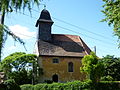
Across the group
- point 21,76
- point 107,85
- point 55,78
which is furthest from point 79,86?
point 55,78

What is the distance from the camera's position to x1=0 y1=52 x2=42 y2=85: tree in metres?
31.7

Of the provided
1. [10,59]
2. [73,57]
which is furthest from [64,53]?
[10,59]

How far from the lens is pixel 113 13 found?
17.6 m

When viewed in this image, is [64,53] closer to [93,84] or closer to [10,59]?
[10,59]

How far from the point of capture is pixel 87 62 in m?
26.3

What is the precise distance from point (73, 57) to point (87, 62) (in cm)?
980

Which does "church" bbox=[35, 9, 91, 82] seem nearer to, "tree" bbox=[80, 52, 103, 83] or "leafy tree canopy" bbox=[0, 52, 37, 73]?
"leafy tree canopy" bbox=[0, 52, 37, 73]

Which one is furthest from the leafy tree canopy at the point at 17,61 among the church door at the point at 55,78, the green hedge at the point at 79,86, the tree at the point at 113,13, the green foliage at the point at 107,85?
the tree at the point at 113,13

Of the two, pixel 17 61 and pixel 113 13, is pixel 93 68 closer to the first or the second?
pixel 113 13

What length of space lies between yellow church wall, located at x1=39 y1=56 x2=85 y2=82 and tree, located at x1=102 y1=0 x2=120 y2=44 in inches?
675

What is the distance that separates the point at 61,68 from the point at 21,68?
264 inches

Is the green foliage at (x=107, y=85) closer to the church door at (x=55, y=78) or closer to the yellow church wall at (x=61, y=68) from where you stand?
the yellow church wall at (x=61, y=68)

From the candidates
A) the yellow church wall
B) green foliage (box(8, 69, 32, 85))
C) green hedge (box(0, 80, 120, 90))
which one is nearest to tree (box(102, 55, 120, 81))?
the yellow church wall

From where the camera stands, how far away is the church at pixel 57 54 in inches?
1361
